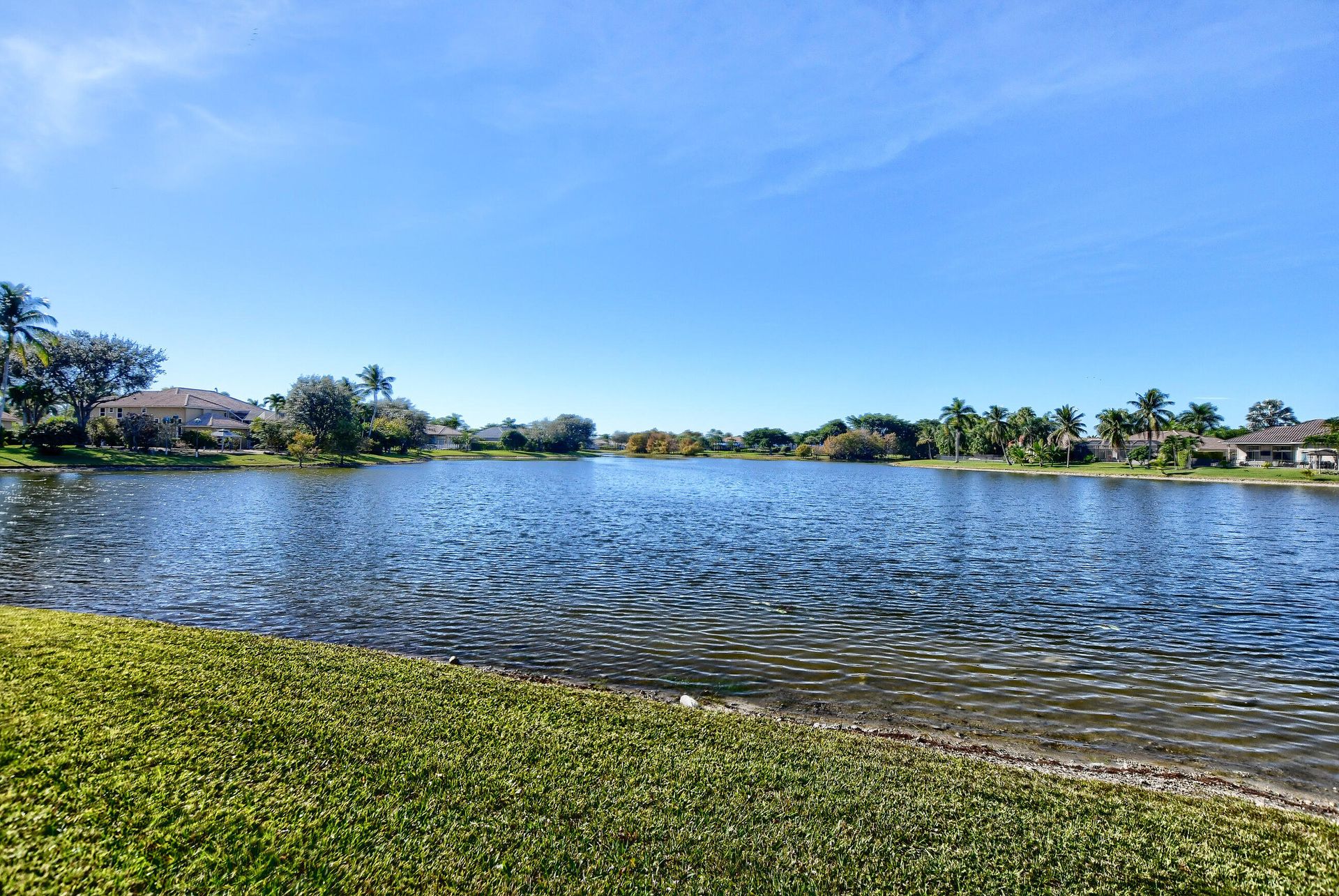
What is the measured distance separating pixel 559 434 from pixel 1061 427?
9836cm

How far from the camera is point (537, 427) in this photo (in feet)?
444

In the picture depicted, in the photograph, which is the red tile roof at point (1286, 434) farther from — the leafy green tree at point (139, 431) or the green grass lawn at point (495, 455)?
the leafy green tree at point (139, 431)

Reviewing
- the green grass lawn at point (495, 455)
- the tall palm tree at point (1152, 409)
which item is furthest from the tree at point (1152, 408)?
the green grass lawn at point (495, 455)

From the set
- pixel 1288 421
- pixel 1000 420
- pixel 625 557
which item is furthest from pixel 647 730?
pixel 1288 421

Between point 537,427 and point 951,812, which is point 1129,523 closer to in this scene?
point 951,812

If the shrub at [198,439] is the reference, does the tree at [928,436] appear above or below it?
above

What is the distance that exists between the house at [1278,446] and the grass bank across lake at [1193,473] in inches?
129

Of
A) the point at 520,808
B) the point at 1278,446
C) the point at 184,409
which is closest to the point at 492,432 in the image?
the point at 184,409

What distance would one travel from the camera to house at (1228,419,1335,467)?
254 feet

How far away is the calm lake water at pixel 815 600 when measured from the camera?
8.34m

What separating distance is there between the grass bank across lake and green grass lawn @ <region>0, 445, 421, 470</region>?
99984 mm

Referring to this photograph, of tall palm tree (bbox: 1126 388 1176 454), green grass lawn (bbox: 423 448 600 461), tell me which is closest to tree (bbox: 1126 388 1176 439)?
tall palm tree (bbox: 1126 388 1176 454)

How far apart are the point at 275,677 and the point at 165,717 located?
57.1 inches

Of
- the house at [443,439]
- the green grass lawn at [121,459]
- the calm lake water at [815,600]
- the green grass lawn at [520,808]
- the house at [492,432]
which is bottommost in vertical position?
the calm lake water at [815,600]
